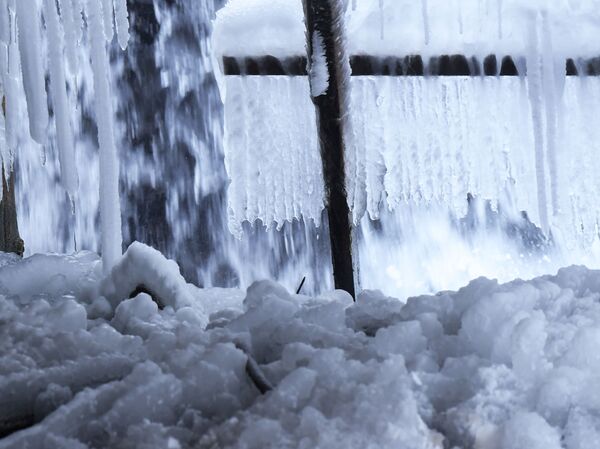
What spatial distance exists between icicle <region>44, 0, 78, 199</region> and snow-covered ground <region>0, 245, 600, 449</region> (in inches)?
69.5

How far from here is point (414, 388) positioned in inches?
48.1

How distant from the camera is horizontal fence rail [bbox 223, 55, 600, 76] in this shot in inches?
143

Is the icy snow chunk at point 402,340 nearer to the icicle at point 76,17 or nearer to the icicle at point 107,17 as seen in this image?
the icicle at point 107,17

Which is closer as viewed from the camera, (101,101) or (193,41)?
(101,101)

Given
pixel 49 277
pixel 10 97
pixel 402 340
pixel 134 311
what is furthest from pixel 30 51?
pixel 402 340

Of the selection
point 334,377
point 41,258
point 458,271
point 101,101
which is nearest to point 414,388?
point 334,377

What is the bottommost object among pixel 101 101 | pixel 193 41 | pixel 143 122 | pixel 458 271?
pixel 458 271

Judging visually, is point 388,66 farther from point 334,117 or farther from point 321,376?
point 321,376

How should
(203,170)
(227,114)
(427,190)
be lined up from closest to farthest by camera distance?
(227,114)
(427,190)
(203,170)

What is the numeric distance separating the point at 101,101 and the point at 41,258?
3.33ft

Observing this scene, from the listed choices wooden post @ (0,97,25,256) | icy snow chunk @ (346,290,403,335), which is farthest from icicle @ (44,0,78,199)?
icy snow chunk @ (346,290,403,335)

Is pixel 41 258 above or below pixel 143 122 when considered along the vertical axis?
below

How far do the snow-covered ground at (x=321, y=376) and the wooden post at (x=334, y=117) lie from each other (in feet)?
5.49

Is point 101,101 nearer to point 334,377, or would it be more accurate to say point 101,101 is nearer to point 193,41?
point 334,377
